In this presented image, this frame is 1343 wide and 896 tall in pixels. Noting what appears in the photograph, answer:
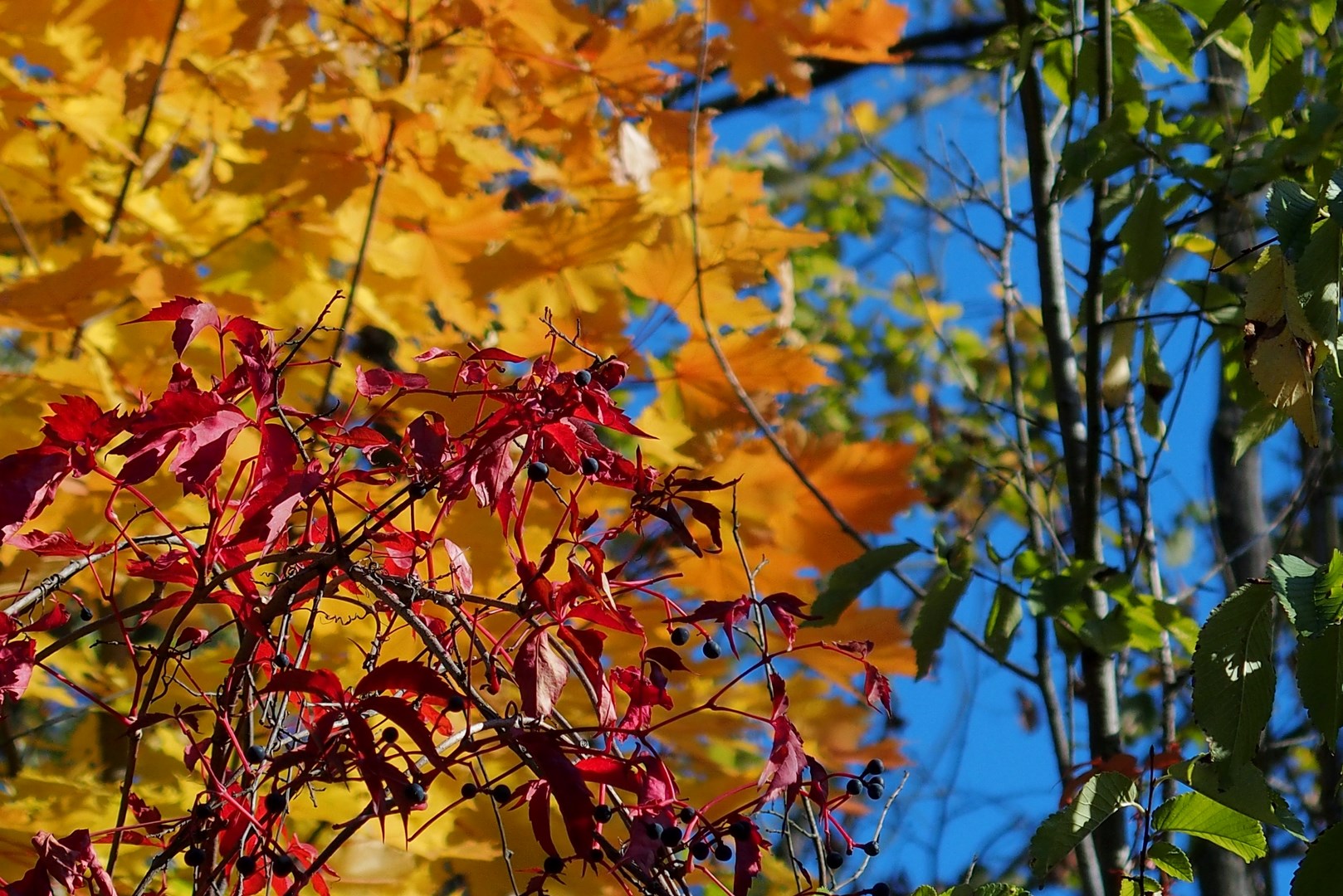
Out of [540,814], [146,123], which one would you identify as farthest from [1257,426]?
[146,123]

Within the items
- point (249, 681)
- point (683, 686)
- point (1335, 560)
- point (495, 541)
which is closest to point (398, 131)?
point (495, 541)

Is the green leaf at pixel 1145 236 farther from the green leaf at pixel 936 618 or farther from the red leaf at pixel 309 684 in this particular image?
the red leaf at pixel 309 684

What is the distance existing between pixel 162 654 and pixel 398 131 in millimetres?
1151

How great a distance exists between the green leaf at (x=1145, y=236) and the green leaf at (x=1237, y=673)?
0.47m

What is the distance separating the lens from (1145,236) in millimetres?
1188

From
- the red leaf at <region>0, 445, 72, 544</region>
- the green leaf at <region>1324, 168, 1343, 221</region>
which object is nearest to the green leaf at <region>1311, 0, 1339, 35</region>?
the green leaf at <region>1324, 168, 1343, 221</region>

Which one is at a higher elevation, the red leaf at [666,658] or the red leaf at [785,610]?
the red leaf at [785,610]

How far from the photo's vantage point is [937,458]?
322 cm

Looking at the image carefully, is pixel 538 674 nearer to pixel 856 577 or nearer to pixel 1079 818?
pixel 1079 818

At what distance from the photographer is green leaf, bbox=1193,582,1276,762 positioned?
77 centimetres

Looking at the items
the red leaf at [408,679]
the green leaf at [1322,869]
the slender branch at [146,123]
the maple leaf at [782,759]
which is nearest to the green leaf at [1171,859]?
the green leaf at [1322,869]

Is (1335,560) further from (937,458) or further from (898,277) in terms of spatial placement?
(898,277)

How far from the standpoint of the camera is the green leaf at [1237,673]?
772mm

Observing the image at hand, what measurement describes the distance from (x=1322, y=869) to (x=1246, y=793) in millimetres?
113
